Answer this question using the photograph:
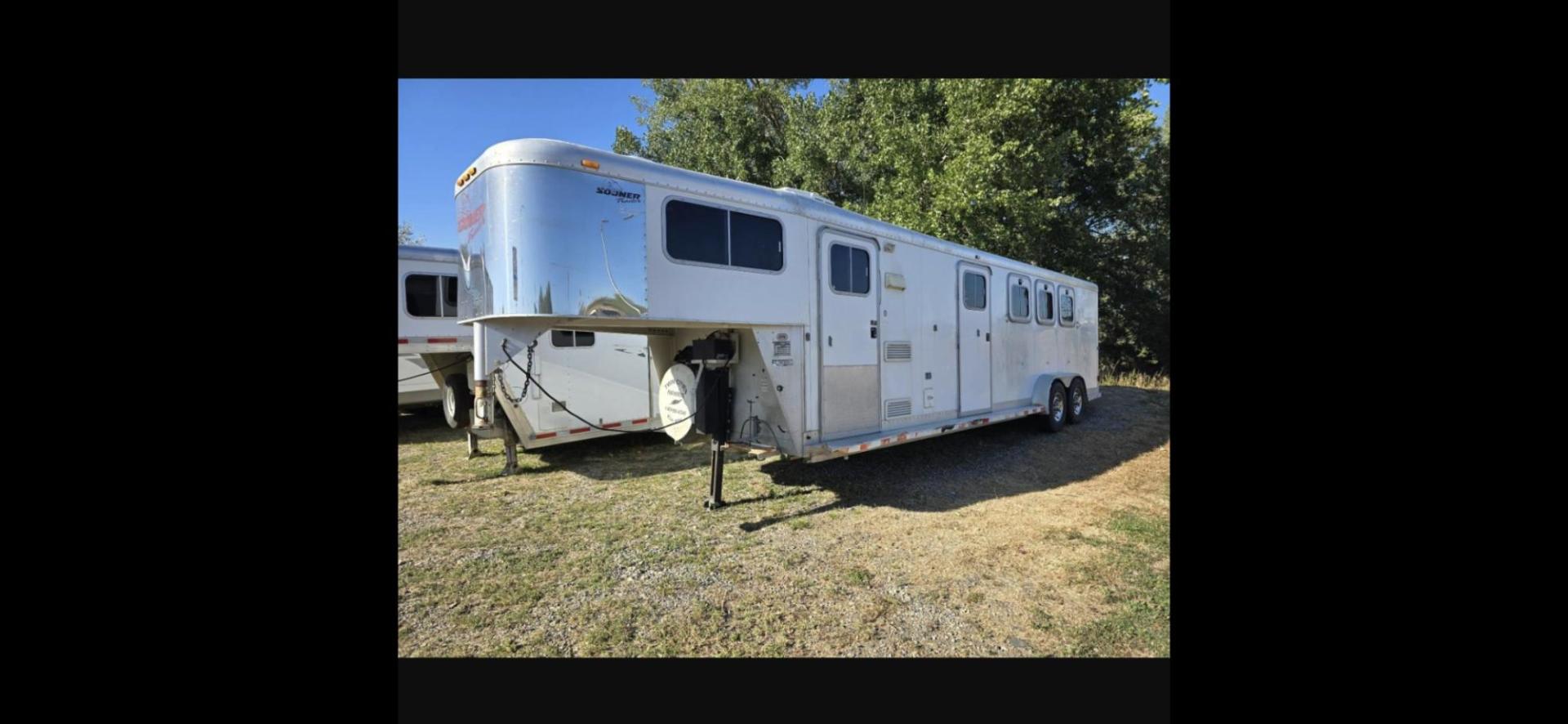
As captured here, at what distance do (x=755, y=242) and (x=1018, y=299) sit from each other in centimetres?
526

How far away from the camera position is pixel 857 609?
3.98 meters

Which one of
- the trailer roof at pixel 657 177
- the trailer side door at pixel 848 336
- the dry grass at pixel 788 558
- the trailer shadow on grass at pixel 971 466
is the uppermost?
the trailer roof at pixel 657 177

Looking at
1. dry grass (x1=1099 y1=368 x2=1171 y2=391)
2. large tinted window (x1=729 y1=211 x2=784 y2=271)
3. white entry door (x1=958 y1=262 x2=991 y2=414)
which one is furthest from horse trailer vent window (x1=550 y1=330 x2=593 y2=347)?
dry grass (x1=1099 y1=368 x2=1171 y2=391)

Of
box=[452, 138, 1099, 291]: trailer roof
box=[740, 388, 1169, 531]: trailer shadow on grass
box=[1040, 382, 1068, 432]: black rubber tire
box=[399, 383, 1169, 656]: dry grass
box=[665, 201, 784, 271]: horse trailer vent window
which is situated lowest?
box=[399, 383, 1169, 656]: dry grass

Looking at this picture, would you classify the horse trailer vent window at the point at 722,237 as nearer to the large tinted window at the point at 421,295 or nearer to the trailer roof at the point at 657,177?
the trailer roof at the point at 657,177

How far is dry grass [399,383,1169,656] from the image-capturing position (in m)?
3.70

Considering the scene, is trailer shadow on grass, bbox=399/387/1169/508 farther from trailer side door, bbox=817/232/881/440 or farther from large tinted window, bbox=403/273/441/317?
large tinted window, bbox=403/273/441/317

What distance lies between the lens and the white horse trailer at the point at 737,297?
4.56 metres

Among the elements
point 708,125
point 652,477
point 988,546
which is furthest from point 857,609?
point 708,125

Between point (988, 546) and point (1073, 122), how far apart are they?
48.2 ft

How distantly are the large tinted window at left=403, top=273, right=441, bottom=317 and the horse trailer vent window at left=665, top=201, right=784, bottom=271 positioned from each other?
6.05m

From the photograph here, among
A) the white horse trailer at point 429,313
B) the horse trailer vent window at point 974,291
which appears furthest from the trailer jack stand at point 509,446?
the horse trailer vent window at point 974,291

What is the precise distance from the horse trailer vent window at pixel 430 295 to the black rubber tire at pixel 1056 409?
29.3ft

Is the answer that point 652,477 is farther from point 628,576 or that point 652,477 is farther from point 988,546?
point 988,546
